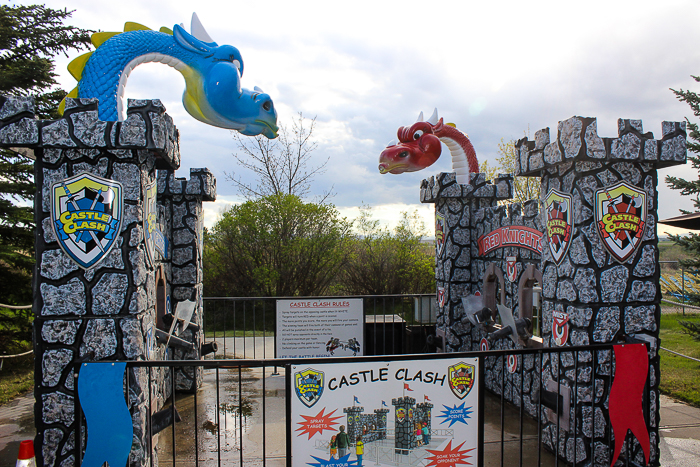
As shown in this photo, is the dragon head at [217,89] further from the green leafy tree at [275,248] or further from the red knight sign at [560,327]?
the green leafy tree at [275,248]

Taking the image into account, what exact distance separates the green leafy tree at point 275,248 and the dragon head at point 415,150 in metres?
5.77

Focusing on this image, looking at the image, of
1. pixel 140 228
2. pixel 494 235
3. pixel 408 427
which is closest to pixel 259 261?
pixel 494 235

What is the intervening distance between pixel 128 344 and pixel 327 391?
1.74 m

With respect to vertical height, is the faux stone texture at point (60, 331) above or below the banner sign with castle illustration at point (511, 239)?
below

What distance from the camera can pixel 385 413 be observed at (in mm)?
3295

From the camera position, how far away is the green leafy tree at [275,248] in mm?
12914

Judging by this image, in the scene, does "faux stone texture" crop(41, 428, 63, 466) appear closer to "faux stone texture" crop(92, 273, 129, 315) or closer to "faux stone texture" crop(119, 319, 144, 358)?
"faux stone texture" crop(119, 319, 144, 358)

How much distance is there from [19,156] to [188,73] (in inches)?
233

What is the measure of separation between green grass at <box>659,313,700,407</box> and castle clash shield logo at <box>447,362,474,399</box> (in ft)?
16.4

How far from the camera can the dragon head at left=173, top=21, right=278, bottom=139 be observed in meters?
4.90

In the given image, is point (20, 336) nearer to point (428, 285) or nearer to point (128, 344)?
point (128, 344)

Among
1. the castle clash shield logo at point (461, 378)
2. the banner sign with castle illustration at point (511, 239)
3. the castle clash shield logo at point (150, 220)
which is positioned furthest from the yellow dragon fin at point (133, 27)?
the banner sign with castle illustration at point (511, 239)

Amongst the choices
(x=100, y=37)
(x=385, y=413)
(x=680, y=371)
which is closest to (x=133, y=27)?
(x=100, y=37)

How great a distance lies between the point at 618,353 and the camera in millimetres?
3863
